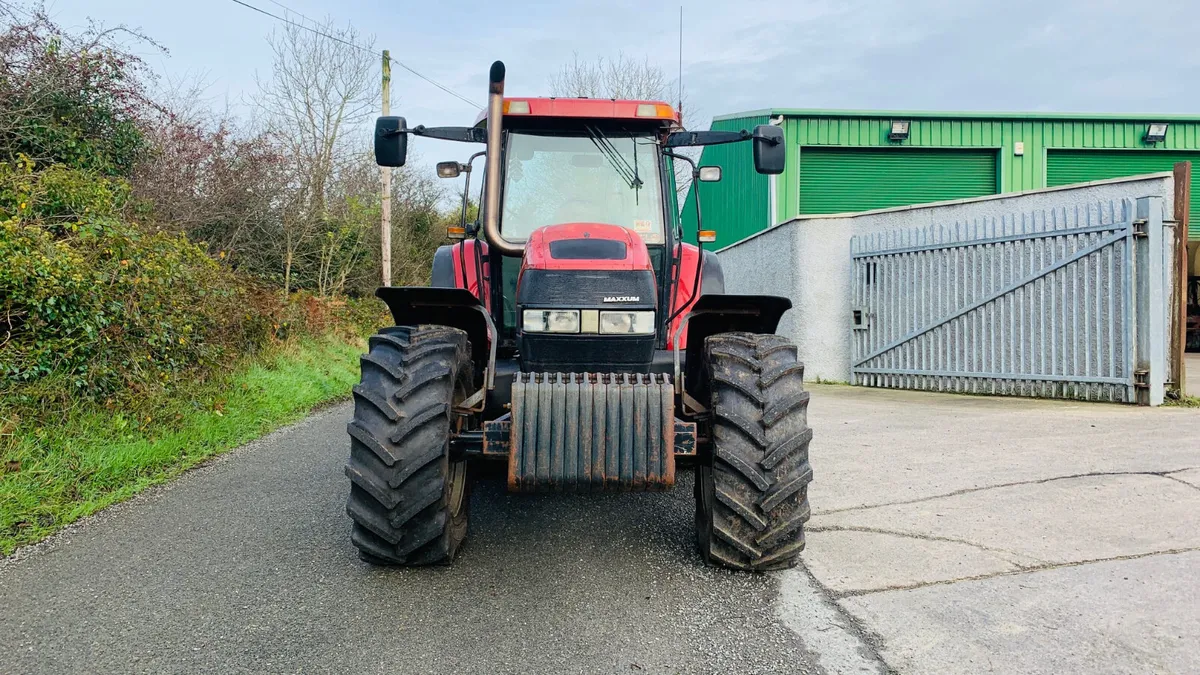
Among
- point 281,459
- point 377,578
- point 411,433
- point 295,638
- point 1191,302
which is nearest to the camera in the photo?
point 295,638

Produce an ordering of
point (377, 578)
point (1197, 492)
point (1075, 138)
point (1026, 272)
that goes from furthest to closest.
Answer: point (1075, 138) < point (1026, 272) < point (1197, 492) < point (377, 578)

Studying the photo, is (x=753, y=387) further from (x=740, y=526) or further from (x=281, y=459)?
(x=281, y=459)

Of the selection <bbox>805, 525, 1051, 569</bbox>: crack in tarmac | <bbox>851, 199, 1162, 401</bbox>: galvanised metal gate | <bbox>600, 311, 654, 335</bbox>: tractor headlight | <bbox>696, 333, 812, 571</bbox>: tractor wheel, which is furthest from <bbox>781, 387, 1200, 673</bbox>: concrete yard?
<bbox>600, 311, 654, 335</bbox>: tractor headlight

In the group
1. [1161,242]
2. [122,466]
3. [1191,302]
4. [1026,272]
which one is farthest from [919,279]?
[1191,302]

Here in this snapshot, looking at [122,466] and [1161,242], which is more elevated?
[1161,242]

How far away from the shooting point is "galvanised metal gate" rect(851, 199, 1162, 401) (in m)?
7.33

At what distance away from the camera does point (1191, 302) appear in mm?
17547

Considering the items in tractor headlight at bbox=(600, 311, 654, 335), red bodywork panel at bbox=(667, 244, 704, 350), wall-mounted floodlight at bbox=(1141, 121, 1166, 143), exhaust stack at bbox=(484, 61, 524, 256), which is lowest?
tractor headlight at bbox=(600, 311, 654, 335)

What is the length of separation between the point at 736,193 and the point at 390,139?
1479 cm

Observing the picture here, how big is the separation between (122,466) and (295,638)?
3.23 metres

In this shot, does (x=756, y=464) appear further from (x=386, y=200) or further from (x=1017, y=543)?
(x=386, y=200)

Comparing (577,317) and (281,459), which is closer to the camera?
(577,317)

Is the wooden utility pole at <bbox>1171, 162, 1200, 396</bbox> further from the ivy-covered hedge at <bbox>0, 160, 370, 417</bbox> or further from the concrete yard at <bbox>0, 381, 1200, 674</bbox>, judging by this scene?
the ivy-covered hedge at <bbox>0, 160, 370, 417</bbox>

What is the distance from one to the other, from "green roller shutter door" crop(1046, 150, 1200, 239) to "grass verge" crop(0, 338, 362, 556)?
15.3 metres
